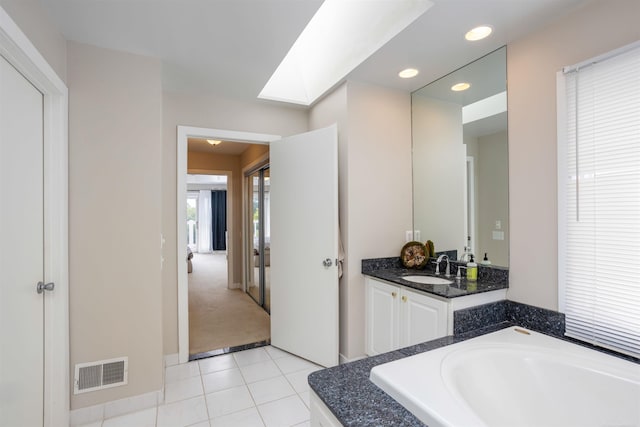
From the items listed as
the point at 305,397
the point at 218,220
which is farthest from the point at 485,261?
the point at 218,220

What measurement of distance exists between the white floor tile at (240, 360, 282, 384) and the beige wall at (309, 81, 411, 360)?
60cm

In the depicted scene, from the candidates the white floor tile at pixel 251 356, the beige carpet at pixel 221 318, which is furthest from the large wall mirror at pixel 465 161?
the beige carpet at pixel 221 318

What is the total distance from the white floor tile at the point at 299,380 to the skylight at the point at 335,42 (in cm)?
241

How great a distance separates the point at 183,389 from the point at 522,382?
221 cm

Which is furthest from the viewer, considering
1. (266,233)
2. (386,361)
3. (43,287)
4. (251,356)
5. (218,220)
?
(218,220)

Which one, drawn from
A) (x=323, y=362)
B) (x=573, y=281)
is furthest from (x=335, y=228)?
(x=573, y=281)

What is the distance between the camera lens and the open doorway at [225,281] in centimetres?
317

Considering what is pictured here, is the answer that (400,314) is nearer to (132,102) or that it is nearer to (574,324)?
(574,324)

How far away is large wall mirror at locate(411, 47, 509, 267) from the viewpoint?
2041 mm

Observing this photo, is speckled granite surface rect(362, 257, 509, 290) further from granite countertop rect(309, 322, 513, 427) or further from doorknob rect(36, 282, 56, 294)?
doorknob rect(36, 282, 56, 294)

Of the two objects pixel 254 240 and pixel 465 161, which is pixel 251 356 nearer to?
pixel 254 240

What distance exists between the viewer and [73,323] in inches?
74.0

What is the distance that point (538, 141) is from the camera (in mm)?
1779

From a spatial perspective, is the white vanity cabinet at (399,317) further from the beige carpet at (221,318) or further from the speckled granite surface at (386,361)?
the beige carpet at (221,318)
